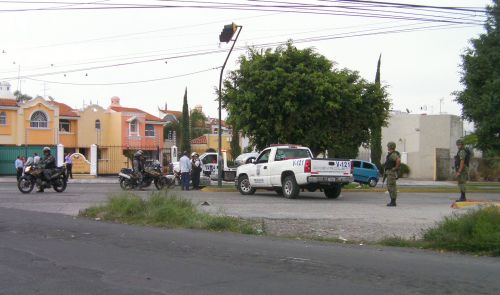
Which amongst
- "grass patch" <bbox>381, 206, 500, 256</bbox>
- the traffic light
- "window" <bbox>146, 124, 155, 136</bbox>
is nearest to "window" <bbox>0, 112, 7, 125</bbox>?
"window" <bbox>146, 124, 155, 136</bbox>

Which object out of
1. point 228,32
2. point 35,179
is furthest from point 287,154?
point 35,179

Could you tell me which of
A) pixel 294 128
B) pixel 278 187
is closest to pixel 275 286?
pixel 278 187

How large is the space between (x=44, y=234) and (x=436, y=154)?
1596 inches

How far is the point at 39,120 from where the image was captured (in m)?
48.3

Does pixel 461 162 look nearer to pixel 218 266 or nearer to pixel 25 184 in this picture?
pixel 218 266

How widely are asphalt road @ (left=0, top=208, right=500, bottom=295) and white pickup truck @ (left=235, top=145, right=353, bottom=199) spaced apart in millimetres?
9177

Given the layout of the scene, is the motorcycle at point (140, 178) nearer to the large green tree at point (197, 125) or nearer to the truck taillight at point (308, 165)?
the truck taillight at point (308, 165)

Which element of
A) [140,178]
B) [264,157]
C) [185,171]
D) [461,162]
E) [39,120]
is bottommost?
[140,178]

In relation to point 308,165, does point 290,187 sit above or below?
below

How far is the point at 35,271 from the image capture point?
7.88 meters

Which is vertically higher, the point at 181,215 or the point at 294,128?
the point at 294,128

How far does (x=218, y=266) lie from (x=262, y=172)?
14.1 meters

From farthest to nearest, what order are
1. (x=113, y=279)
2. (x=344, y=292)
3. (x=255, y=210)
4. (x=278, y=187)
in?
(x=278, y=187), (x=255, y=210), (x=113, y=279), (x=344, y=292)

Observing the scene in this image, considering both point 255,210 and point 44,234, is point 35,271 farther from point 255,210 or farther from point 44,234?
point 255,210
